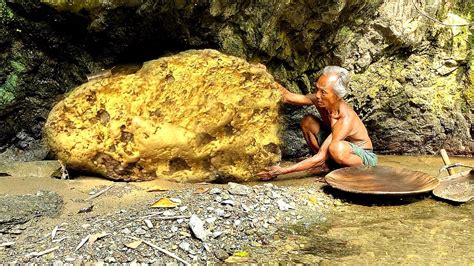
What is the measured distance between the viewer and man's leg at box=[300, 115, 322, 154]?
5.39 meters

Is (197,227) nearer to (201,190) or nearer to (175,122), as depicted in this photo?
(201,190)

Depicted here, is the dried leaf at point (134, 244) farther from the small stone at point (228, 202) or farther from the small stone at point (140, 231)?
the small stone at point (228, 202)

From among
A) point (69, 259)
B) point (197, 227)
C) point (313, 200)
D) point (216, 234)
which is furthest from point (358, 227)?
point (69, 259)

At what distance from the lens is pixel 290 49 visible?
557cm

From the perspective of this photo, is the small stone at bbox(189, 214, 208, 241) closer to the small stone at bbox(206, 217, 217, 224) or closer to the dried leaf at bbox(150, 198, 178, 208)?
the small stone at bbox(206, 217, 217, 224)

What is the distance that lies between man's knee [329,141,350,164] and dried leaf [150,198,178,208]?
1.88 metres

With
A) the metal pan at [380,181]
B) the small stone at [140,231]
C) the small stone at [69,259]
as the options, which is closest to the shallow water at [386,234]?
the metal pan at [380,181]

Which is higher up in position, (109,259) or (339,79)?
(339,79)

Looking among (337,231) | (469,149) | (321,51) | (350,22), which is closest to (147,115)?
(337,231)

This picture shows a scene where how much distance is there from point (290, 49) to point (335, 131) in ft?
4.01

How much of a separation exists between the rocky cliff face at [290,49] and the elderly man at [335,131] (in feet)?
2.38

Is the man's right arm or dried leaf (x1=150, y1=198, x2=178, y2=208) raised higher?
the man's right arm

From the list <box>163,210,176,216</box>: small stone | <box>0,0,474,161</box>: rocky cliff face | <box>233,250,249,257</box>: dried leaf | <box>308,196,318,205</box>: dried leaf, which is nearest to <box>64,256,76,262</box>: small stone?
<box>163,210,176,216</box>: small stone

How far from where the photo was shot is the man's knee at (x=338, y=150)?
15.8 feet
